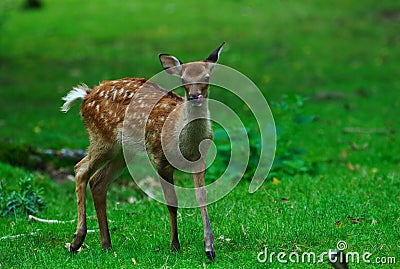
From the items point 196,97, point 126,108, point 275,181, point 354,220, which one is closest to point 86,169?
point 126,108

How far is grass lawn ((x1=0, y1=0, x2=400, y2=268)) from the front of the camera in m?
6.38

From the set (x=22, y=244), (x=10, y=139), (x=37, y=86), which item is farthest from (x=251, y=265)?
(x=37, y=86)

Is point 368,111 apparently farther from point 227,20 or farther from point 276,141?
point 227,20

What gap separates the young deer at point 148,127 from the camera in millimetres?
6164

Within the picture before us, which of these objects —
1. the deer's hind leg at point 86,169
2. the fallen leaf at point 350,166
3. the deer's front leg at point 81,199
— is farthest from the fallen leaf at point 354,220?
the fallen leaf at point 350,166

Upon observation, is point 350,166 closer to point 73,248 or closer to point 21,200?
point 21,200

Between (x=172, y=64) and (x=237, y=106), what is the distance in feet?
28.4

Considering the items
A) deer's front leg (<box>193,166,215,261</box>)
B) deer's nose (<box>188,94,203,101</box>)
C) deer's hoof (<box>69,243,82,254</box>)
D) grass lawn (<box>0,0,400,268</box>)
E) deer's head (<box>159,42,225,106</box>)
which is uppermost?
deer's head (<box>159,42,225,106</box>)

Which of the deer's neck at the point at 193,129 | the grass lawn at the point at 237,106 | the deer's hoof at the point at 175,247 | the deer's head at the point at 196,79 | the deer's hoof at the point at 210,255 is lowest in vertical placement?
the grass lawn at the point at 237,106

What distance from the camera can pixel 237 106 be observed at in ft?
49.1

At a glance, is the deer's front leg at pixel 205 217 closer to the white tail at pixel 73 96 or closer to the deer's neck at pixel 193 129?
the deer's neck at pixel 193 129

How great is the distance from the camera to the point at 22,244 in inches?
269

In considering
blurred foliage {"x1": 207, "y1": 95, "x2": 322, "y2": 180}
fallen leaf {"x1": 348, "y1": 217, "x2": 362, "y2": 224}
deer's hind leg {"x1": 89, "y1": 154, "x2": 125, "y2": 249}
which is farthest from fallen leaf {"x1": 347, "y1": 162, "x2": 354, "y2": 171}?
deer's hind leg {"x1": 89, "y1": 154, "x2": 125, "y2": 249}

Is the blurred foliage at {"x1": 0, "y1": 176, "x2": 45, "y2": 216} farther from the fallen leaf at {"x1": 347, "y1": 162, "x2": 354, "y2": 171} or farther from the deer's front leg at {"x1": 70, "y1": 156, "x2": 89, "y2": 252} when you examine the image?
the fallen leaf at {"x1": 347, "y1": 162, "x2": 354, "y2": 171}
